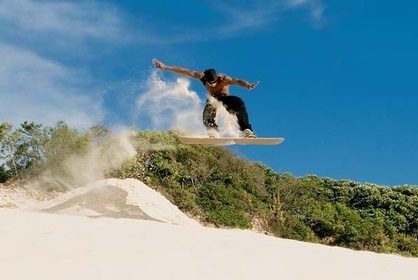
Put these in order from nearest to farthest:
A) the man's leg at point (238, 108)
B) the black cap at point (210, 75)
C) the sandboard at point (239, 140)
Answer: the black cap at point (210, 75), the man's leg at point (238, 108), the sandboard at point (239, 140)

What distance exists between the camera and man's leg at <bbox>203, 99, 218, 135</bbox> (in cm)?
1306

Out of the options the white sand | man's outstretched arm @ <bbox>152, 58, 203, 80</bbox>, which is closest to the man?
man's outstretched arm @ <bbox>152, 58, 203, 80</bbox>

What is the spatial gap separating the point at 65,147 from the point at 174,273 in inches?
506

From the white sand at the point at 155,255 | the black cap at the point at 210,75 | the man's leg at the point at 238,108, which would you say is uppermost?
the black cap at the point at 210,75

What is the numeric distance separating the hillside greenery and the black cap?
6970 mm

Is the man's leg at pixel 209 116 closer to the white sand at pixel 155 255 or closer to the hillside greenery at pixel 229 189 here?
the white sand at pixel 155 255

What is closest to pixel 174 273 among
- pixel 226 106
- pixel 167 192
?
pixel 226 106

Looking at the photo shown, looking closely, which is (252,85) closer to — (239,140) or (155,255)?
(239,140)

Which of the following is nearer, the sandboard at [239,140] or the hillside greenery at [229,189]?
the sandboard at [239,140]

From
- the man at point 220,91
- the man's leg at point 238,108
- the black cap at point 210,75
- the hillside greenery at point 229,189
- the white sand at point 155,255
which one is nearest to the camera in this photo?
the white sand at point 155,255

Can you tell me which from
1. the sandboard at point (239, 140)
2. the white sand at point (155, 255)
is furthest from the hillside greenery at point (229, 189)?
the white sand at point (155, 255)

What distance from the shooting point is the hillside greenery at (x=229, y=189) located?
19.9 m

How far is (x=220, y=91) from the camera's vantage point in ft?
42.6

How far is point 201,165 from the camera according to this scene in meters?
21.1
